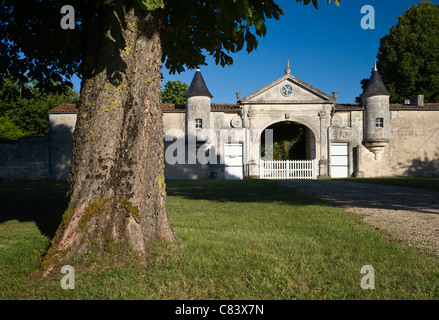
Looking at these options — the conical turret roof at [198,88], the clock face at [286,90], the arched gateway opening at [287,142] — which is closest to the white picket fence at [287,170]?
the arched gateway opening at [287,142]

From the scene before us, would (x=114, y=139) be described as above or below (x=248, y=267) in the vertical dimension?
above

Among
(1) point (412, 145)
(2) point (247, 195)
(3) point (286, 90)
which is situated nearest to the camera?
(2) point (247, 195)

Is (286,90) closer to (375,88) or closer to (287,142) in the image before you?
(375,88)

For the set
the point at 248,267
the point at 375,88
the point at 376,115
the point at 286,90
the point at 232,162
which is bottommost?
the point at 248,267

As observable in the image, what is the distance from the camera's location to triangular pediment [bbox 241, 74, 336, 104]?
2228cm

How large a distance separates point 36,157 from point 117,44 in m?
21.2

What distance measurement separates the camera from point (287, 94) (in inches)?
882

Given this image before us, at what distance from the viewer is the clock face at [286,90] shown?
73.4 ft

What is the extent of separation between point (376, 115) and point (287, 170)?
7.25 metres

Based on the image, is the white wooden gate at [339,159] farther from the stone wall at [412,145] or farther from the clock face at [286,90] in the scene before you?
the clock face at [286,90]

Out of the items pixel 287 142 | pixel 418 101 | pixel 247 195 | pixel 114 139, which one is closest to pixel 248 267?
pixel 114 139

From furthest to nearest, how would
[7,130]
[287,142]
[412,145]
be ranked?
1. [7,130]
2. [287,142]
3. [412,145]

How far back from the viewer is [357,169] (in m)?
21.9

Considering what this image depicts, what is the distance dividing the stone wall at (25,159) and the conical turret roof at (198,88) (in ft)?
34.3
